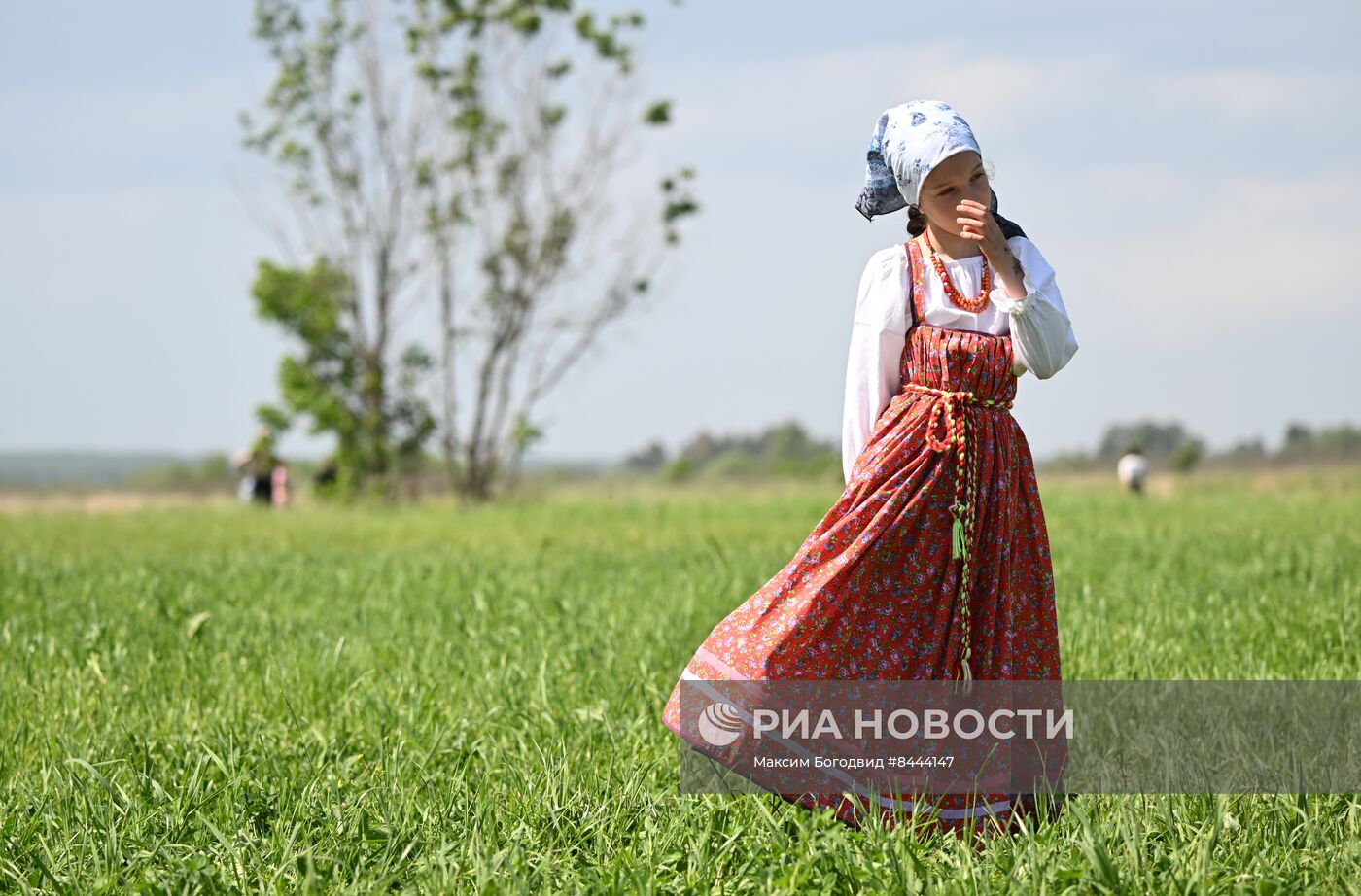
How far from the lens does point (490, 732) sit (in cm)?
488

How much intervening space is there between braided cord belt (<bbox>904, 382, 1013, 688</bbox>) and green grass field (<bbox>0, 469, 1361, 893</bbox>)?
0.57 m

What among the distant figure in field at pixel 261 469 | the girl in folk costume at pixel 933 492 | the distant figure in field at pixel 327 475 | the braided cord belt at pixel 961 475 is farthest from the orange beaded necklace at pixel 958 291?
A: the distant figure in field at pixel 327 475

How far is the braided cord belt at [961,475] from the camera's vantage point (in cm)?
377

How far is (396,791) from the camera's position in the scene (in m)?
3.94

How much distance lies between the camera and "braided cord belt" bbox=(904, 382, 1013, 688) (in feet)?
12.4

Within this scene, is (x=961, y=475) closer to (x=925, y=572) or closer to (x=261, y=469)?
(x=925, y=572)

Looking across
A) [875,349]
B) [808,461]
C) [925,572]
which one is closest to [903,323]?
[875,349]

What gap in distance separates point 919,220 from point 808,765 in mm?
1611

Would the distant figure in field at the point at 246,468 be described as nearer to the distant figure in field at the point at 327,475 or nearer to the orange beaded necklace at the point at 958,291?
the distant figure in field at the point at 327,475

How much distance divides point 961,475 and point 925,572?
284mm

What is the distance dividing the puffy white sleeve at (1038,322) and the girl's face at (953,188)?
0.21m

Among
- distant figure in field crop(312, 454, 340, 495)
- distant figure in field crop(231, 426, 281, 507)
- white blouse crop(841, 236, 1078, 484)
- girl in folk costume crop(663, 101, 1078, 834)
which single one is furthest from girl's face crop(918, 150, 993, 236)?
distant figure in field crop(312, 454, 340, 495)

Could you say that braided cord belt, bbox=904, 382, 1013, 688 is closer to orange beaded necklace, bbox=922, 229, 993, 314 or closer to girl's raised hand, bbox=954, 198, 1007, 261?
orange beaded necklace, bbox=922, 229, 993, 314

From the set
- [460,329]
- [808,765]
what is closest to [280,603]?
[808,765]
